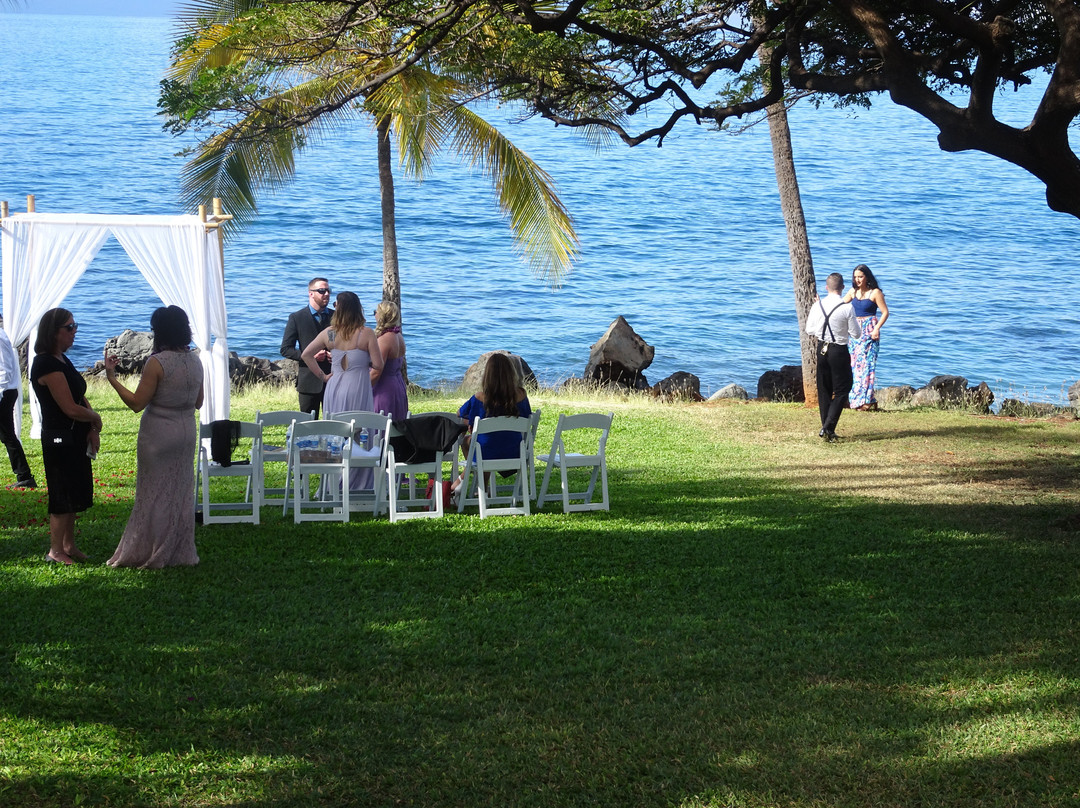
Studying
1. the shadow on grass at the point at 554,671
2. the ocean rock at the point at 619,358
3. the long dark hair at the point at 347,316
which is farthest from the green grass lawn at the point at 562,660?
the ocean rock at the point at 619,358

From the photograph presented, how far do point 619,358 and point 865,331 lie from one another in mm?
5986

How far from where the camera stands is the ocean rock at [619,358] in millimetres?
19969

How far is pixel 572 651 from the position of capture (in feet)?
19.1

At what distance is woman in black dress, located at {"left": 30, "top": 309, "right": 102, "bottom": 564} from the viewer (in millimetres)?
7102

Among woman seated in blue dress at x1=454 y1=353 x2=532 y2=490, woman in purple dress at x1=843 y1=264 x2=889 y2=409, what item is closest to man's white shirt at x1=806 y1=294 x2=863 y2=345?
woman in purple dress at x1=843 y1=264 x2=889 y2=409

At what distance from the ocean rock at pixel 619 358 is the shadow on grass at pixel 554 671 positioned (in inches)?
456

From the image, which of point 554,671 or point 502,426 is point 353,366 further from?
point 554,671

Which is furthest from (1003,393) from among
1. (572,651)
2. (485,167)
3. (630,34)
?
(572,651)

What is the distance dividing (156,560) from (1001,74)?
343 inches

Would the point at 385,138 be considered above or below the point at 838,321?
above

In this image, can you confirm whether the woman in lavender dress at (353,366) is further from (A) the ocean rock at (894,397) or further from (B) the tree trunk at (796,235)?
(A) the ocean rock at (894,397)

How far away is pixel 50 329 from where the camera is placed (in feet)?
23.3

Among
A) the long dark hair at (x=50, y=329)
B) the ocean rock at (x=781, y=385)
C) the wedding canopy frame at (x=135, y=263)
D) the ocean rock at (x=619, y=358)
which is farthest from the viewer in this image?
the ocean rock at (x=619, y=358)

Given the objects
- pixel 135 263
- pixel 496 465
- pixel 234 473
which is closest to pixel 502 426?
pixel 496 465
